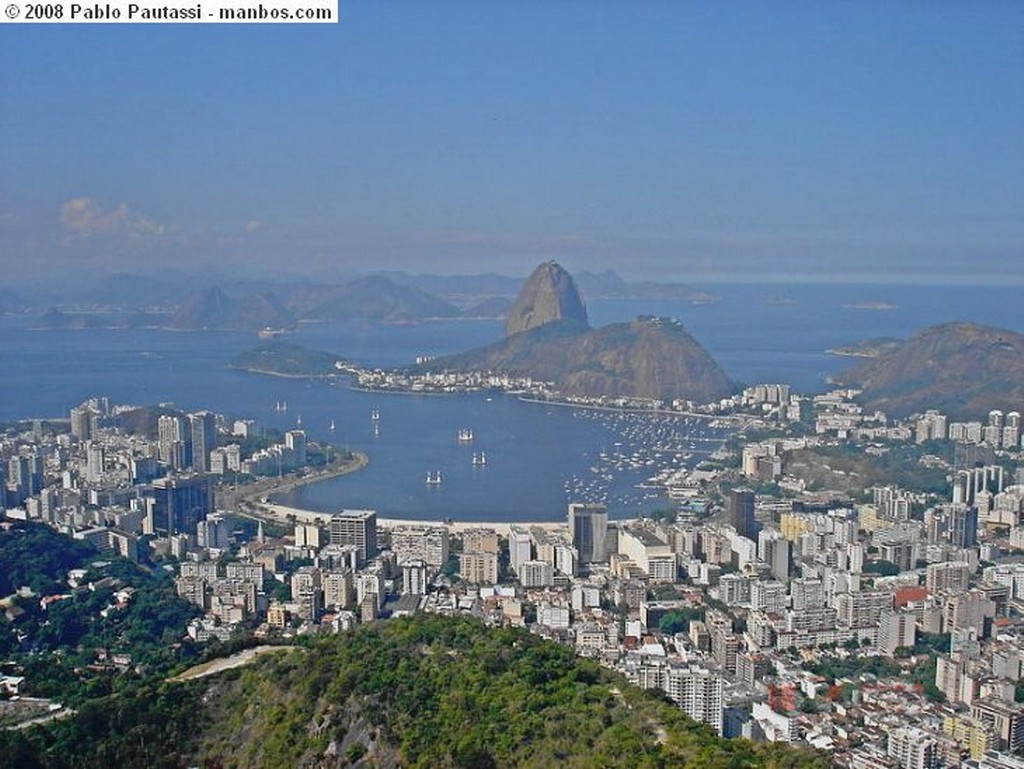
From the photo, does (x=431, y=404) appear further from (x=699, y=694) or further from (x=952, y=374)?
(x=699, y=694)

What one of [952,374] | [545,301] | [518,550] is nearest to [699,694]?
[518,550]

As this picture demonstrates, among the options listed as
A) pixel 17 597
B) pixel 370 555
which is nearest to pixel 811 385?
pixel 370 555

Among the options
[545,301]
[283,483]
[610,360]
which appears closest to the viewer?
[283,483]

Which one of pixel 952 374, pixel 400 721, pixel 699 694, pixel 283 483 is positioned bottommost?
pixel 283 483

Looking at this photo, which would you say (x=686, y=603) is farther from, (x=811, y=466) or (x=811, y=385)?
(x=811, y=385)

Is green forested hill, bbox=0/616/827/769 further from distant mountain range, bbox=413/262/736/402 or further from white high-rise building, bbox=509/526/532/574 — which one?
distant mountain range, bbox=413/262/736/402

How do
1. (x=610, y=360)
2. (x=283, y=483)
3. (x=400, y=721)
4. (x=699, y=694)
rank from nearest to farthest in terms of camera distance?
(x=400, y=721) < (x=699, y=694) < (x=283, y=483) < (x=610, y=360)
